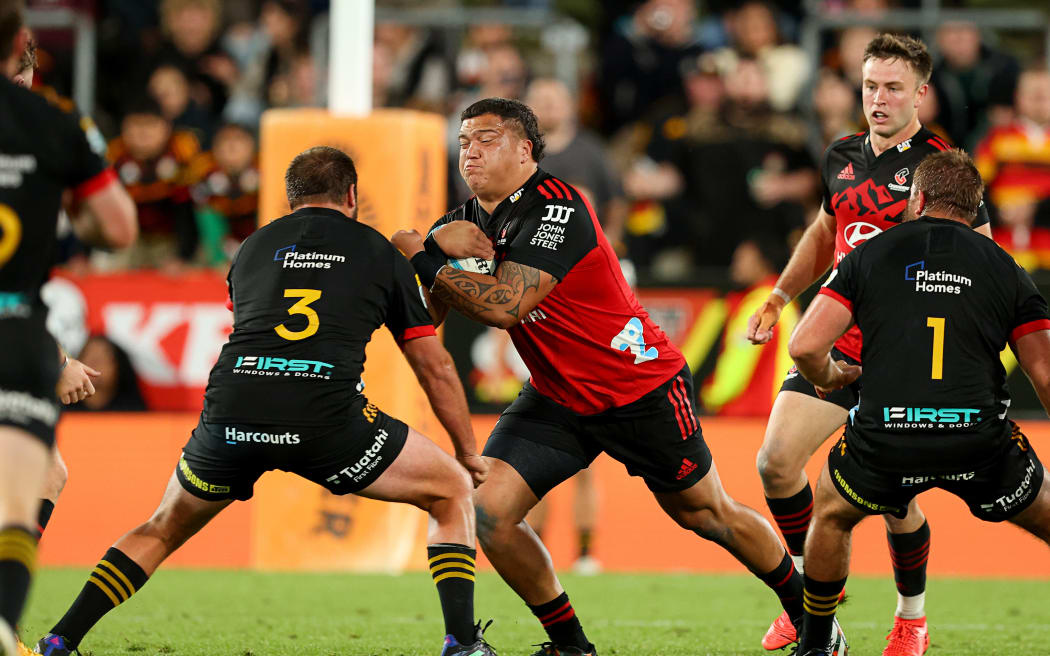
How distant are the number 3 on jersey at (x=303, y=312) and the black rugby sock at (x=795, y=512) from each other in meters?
2.47

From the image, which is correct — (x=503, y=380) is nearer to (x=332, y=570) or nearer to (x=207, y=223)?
(x=332, y=570)

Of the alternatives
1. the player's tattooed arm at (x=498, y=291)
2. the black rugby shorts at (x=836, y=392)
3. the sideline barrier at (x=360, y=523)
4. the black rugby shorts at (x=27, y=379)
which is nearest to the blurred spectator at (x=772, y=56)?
the sideline barrier at (x=360, y=523)

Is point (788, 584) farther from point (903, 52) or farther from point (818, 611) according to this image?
point (903, 52)

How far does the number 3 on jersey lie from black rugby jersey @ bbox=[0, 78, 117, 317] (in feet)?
4.21

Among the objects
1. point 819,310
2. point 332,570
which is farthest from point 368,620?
point 819,310

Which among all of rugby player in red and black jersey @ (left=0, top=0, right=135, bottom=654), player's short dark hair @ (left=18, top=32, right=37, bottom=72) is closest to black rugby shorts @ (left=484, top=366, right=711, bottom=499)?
rugby player in red and black jersey @ (left=0, top=0, right=135, bottom=654)

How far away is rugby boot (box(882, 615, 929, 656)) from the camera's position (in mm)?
6430

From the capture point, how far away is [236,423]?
5.56 meters

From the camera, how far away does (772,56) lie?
14.1 m

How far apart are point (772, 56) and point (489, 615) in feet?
25.6

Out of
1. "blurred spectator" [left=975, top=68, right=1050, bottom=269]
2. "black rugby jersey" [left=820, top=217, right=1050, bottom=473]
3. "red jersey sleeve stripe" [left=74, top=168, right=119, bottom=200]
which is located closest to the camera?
"red jersey sleeve stripe" [left=74, top=168, right=119, bottom=200]

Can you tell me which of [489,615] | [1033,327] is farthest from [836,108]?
[1033,327]

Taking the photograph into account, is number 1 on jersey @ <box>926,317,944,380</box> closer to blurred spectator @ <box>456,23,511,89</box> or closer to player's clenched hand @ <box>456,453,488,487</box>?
player's clenched hand @ <box>456,453,488,487</box>

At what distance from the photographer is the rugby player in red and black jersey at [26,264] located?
14.0 feet
